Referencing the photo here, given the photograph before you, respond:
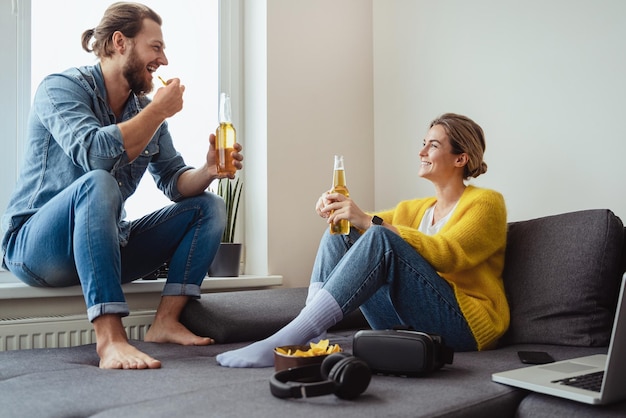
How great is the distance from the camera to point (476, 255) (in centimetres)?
194

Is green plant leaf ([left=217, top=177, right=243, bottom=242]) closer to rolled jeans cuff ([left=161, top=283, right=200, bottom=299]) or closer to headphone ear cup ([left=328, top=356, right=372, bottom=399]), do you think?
rolled jeans cuff ([left=161, top=283, right=200, bottom=299])

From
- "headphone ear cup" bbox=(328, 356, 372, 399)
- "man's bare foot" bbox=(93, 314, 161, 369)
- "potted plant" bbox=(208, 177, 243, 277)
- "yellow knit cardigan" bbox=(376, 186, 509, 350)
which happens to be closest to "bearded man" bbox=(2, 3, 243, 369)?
"man's bare foot" bbox=(93, 314, 161, 369)

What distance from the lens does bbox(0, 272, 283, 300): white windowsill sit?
204 cm

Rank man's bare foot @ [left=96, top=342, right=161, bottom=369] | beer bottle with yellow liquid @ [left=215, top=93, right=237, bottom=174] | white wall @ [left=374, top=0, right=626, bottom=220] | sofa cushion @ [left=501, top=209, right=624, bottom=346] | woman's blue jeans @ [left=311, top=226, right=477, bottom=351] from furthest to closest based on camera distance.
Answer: white wall @ [left=374, top=0, right=626, bottom=220]
beer bottle with yellow liquid @ [left=215, top=93, right=237, bottom=174]
sofa cushion @ [left=501, top=209, right=624, bottom=346]
woman's blue jeans @ [left=311, top=226, right=477, bottom=351]
man's bare foot @ [left=96, top=342, right=161, bottom=369]

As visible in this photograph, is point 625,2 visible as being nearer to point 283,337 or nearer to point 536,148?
point 536,148

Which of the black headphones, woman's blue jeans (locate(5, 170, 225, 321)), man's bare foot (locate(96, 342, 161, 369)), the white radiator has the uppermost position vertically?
woman's blue jeans (locate(5, 170, 225, 321))

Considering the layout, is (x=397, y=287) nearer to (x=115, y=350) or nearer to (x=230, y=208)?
(x=115, y=350)

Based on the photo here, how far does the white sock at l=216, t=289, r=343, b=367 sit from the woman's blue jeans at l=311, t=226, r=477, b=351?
3cm

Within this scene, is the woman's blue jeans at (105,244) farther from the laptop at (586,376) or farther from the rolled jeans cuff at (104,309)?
the laptop at (586,376)

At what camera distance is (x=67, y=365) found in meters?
1.66

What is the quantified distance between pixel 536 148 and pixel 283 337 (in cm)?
149

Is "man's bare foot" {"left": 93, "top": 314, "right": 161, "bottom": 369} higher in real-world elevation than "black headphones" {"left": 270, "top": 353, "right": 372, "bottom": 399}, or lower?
lower

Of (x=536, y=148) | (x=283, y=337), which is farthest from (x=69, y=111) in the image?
(x=536, y=148)

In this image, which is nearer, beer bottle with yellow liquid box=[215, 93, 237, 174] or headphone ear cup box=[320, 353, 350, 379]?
headphone ear cup box=[320, 353, 350, 379]
